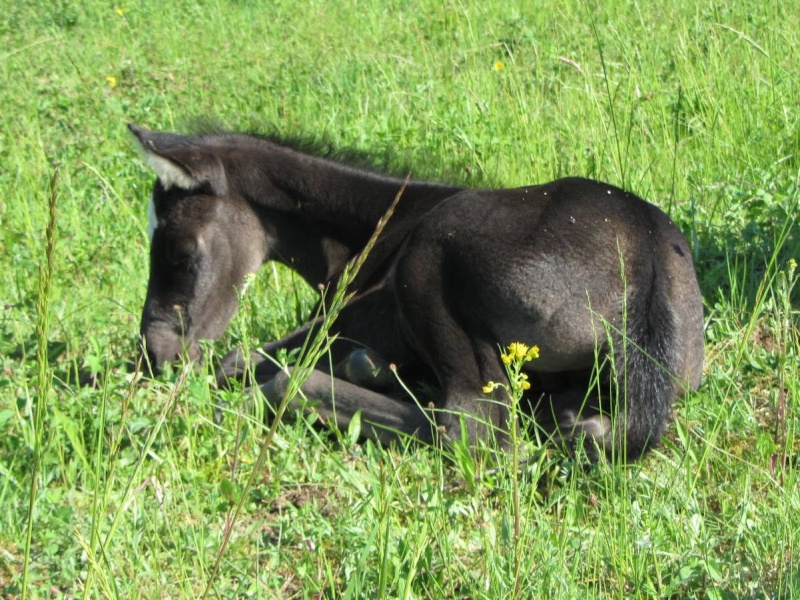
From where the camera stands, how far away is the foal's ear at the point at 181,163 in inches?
186

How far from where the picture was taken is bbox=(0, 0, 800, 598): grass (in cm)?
273

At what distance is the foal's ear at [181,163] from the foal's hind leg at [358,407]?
1.07 m

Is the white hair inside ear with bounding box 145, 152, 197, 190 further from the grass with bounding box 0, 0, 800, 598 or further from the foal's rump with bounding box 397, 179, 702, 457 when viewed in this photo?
the foal's rump with bounding box 397, 179, 702, 457

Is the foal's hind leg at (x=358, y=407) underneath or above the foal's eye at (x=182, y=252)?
underneath

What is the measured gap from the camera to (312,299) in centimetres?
544

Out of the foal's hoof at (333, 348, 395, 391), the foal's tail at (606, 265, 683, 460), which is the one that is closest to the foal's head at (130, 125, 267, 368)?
the foal's hoof at (333, 348, 395, 391)

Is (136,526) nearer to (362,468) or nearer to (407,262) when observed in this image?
(362,468)

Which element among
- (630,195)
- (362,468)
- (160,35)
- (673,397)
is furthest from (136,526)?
(160,35)

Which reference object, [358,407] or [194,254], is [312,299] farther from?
[358,407]

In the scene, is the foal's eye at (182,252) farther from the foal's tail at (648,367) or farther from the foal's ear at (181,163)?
the foal's tail at (648,367)

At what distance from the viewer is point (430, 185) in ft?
16.5

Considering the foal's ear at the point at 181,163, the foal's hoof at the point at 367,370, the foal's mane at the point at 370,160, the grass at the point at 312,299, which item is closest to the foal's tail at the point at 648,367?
the grass at the point at 312,299

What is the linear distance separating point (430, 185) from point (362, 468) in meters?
1.83

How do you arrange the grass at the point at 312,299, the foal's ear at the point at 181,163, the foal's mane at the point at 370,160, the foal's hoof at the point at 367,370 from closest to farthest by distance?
the grass at the point at 312,299 < the foal's hoof at the point at 367,370 < the foal's ear at the point at 181,163 < the foal's mane at the point at 370,160
